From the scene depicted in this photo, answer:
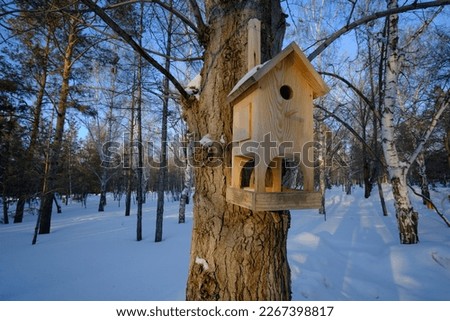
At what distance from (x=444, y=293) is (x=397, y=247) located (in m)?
2.06

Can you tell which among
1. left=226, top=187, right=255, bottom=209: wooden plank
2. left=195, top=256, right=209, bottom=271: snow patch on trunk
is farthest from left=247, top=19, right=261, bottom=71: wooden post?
left=195, top=256, right=209, bottom=271: snow patch on trunk

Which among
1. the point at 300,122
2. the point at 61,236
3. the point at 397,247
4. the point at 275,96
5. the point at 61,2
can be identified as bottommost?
the point at 61,236

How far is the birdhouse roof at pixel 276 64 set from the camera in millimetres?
1251

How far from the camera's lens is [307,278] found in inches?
158

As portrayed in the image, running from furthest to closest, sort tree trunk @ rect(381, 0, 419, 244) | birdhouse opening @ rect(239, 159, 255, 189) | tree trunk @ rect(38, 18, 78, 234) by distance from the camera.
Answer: tree trunk @ rect(38, 18, 78, 234)
tree trunk @ rect(381, 0, 419, 244)
birdhouse opening @ rect(239, 159, 255, 189)

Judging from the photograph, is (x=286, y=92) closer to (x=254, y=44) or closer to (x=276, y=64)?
(x=276, y=64)

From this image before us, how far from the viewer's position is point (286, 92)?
152 centimetres

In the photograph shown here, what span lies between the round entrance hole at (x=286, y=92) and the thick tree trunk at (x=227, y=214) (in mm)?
282

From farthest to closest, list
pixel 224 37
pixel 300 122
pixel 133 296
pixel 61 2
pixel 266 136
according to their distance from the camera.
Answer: pixel 133 296
pixel 61 2
pixel 224 37
pixel 300 122
pixel 266 136

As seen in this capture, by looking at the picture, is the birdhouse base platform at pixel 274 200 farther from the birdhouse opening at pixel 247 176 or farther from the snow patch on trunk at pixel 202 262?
the snow patch on trunk at pixel 202 262

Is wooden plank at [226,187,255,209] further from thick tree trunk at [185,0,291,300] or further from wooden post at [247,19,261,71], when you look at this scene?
wooden post at [247,19,261,71]

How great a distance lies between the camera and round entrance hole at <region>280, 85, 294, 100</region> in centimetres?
149
